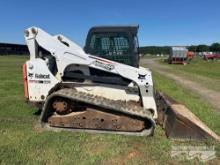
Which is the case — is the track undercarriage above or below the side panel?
below

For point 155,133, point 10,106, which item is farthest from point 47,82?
point 10,106

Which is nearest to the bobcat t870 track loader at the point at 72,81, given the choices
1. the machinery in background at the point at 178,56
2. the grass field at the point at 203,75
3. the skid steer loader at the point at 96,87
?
the skid steer loader at the point at 96,87

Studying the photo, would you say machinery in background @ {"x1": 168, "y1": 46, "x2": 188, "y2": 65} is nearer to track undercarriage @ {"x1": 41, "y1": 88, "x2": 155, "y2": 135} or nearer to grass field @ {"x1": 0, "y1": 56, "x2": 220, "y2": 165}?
grass field @ {"x1": 0, "y1": 56, "x2": 220, "y2": 165}

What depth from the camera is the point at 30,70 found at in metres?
8.11

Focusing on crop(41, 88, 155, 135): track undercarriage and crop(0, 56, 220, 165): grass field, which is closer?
crop(0, 56, 220, 165): grass field

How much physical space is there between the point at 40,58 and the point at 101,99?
65.0 inches

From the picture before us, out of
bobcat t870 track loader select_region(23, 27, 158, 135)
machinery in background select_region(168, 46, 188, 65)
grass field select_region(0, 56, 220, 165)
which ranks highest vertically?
bobcat t870 track loader select_region(23, 27, 158, 135)

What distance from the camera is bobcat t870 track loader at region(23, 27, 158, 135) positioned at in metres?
7.68

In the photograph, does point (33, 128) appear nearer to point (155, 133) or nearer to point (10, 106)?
point (155, 133)

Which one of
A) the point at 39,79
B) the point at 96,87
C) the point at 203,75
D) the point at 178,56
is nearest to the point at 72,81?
the point at 96,87

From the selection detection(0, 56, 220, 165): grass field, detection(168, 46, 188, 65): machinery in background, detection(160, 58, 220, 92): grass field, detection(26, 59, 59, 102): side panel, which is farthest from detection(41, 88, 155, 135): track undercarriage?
detection(168, 46, 188, 65): machinery in background

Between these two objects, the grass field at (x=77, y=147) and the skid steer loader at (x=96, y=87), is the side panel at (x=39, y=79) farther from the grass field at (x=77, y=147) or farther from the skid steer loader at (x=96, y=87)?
the grass field at (x=77, y=147)

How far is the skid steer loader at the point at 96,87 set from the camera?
7423 mm

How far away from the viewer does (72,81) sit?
8328 mm
